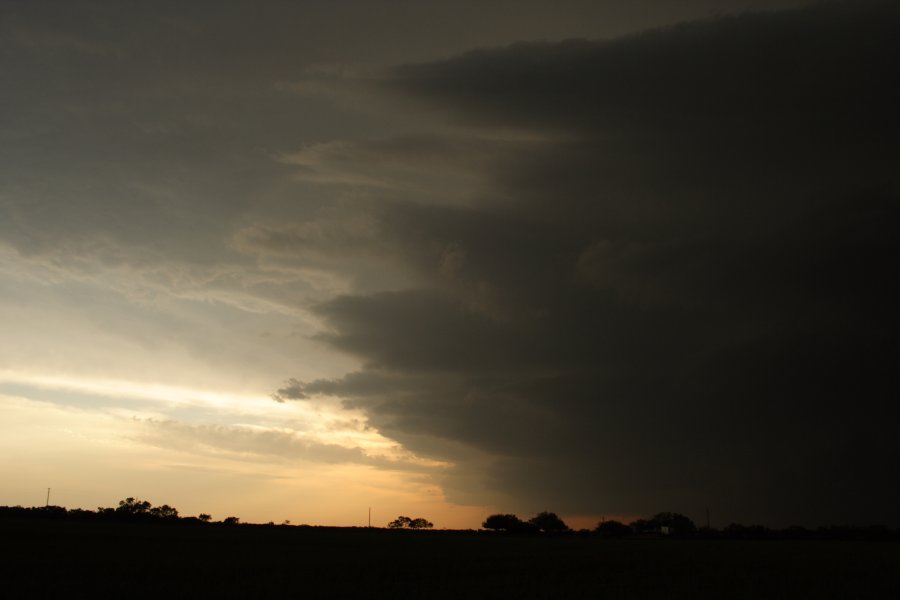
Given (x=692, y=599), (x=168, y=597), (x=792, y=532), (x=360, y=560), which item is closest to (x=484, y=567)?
(x=360, y=560)

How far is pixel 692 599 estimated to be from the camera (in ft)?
105

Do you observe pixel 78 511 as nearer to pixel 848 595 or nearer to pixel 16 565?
pixel 16 565

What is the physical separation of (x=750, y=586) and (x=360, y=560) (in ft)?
93.1

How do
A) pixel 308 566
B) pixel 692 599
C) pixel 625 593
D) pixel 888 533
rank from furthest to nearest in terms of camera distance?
pixel 888 533, pixel 308 566, pixel 625 593, pixel 692 599

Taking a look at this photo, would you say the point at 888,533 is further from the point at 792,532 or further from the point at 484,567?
the point at 484,567

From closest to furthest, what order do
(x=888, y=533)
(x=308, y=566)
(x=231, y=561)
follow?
(x=308, y=566) < (x=231, y=561) < (x=888, y=533)

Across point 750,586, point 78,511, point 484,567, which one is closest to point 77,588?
point 484,567

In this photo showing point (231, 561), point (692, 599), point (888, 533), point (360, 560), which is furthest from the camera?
point (888, 533)

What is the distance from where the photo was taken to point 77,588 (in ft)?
96.7

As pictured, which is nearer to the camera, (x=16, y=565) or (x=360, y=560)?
(x=16, y=565)

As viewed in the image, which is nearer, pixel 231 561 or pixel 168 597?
pixel 168 597

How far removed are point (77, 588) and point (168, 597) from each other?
4505 millimetres

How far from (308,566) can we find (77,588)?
18882 mm

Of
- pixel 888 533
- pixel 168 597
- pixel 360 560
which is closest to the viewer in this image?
pixel 168 597
